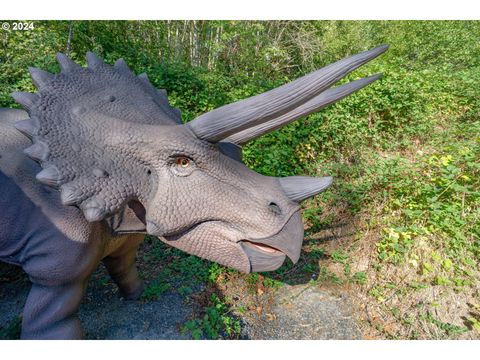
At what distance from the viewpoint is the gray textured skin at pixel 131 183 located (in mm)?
1303

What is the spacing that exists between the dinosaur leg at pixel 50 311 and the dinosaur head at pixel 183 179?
0.75 meters

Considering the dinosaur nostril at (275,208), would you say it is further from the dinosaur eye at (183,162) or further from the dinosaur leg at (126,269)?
the dinosaur leg at (126,269)

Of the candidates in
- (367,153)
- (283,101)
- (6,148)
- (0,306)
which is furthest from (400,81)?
(0,306)

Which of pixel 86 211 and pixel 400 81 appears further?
pixel 400 81

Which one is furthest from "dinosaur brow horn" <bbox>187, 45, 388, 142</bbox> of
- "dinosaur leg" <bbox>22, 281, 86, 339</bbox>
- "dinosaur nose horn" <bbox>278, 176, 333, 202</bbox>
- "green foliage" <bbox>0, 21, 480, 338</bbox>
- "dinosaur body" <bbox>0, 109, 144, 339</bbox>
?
"green foliage" <bbox>0, 21, 480, 338</bbox>

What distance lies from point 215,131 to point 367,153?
4.45 m

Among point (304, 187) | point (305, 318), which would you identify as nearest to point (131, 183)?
point (304, 187)

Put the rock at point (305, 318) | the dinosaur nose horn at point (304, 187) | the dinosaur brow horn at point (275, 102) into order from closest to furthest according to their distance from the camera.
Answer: the dinosaur brow horn at point (275, 102) < the dinosaur nose horn at point (304, 187) < the rock at point (305, 318)

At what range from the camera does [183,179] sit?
1438mm

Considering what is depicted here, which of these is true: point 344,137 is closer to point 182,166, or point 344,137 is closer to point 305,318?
point 305,318

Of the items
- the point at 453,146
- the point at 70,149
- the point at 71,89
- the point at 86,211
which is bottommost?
the point at 453,146

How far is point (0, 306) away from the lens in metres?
2.89

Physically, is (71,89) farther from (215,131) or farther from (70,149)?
(215,131)

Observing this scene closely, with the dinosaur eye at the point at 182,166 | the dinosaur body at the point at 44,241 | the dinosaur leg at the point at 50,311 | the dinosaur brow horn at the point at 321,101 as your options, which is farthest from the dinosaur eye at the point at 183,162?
the dinosaur leg at the point at 50,311
